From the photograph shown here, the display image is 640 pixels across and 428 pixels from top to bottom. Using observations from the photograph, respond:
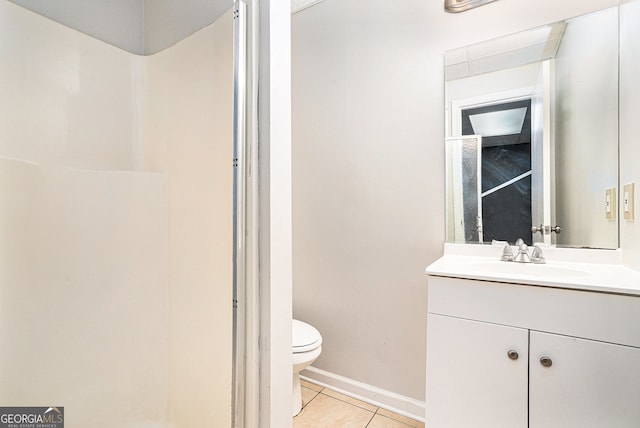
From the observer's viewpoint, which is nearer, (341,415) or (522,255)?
(522,255)

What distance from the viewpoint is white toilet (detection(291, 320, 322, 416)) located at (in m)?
1.43

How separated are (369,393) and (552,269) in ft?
3.62

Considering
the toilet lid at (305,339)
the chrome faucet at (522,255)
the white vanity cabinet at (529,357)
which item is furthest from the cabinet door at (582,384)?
the toilet lid at (305,339)

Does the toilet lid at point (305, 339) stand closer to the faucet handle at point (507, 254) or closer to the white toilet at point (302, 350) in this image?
the white toilet at point (302, 350)

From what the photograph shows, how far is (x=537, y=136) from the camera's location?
1378 mm

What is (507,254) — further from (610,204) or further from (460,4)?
(460,4)

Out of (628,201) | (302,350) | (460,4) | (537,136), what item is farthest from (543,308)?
(460,4)

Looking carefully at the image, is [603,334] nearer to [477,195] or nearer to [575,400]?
[575,400]

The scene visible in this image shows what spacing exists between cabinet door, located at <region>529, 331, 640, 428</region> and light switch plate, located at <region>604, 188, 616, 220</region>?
1.85 feet

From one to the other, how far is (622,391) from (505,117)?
111 centimetres

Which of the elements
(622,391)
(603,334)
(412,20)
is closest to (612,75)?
(412,20)

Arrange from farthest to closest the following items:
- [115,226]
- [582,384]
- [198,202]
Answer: [115,226], [198,202], [582,384]

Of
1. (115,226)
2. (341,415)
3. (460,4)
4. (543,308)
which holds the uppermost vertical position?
(460,4)

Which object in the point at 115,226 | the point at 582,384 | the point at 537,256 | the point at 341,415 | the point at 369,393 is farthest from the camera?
the point at 369,393
